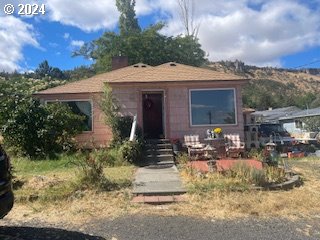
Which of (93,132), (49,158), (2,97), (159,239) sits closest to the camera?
(159,239)

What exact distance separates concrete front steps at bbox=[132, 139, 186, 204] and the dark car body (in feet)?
10.9

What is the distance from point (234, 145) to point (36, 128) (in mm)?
7546

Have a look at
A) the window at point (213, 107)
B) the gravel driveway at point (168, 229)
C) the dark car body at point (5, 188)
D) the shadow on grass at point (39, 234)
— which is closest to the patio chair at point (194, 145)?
the window at point (213, 107)

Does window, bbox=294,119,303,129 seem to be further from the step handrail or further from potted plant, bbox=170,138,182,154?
the step handrail

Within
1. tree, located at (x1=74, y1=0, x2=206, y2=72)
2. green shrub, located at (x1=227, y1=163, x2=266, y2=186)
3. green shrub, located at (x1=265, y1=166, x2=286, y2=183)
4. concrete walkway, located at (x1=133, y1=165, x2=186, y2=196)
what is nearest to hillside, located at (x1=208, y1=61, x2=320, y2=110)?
tree, located at (x1=74, y1=0, x2=206, y2=72)

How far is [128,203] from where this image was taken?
769cm

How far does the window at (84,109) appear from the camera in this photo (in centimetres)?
1581

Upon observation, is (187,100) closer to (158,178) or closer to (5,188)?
(158,178)

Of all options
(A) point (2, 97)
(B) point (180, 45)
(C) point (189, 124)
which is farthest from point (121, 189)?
(B) point (180, 45)

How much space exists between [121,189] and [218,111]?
7.59 m

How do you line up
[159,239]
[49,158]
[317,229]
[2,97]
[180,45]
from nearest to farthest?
1. [159,239]
2. [317,229]
3. [49,158]
4. [2,97]
5. [180,45]

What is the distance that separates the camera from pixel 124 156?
484 inches

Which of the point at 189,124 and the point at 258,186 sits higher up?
the point at 189,124

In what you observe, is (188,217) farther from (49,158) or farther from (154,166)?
(49,158)
